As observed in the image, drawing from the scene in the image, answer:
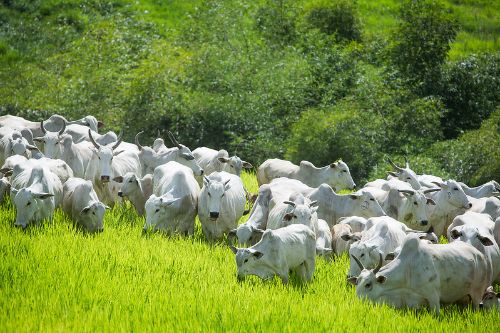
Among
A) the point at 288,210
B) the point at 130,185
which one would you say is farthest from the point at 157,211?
the point at 288,210

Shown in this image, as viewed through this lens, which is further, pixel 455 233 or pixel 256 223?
pixel 256 223

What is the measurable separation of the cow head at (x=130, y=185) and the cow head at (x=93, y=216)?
3.75ft

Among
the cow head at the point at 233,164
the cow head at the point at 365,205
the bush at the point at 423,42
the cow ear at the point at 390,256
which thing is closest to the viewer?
the cow ear at the point at 390,256

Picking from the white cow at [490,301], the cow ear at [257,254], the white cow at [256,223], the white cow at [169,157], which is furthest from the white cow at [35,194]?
the white cow at [490,301]

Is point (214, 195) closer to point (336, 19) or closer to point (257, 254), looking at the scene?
point (257, 254)

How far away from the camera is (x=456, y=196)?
1300cm

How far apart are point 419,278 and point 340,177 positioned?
5691 millimetres

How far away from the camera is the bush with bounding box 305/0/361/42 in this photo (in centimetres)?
2356

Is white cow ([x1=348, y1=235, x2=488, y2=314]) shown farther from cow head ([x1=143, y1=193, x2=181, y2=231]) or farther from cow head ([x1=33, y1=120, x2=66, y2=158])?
cow head ([x1=33, y1=120, x2=66, y2=158])

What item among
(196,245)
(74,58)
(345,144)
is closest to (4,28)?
(74,58)

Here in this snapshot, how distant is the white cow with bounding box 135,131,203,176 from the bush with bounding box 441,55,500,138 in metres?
8.91

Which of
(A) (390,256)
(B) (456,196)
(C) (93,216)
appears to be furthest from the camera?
(B) (456,196)

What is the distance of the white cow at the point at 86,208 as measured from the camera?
37.4 feet

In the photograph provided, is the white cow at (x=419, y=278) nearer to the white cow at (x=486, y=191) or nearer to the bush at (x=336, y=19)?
the white cow at (x=486, y=191)
